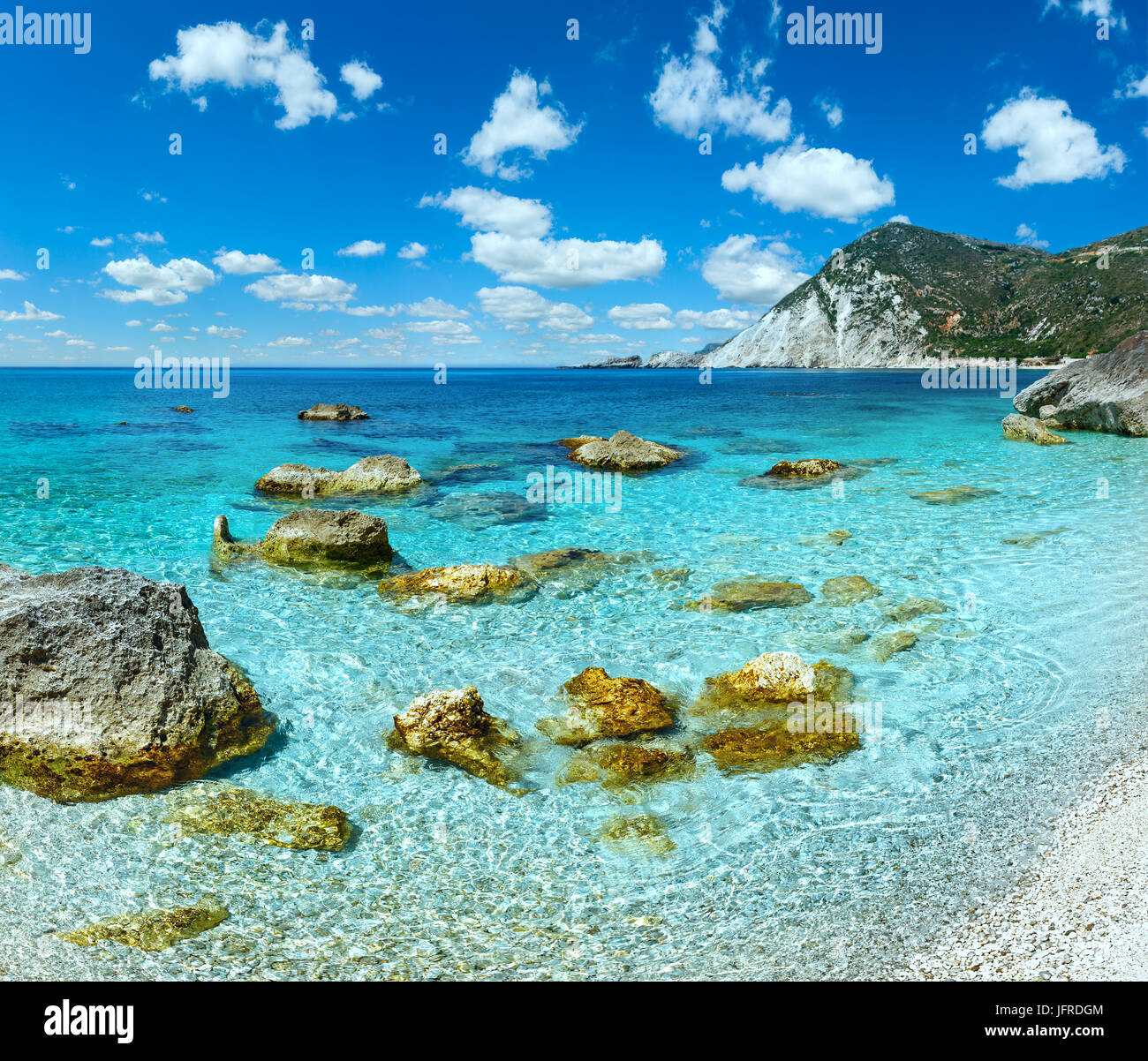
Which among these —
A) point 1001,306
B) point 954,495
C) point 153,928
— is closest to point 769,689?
point 153,928

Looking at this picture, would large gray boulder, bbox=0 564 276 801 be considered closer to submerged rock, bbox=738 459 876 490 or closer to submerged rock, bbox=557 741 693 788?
submerged rock, bbox=557 741 693 788

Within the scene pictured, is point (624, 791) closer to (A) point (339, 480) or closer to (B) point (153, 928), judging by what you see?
(B) point (153, 928)

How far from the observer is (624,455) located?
2977cm

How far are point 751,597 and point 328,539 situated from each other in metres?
9.51

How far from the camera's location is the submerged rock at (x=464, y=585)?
13438 millimetres

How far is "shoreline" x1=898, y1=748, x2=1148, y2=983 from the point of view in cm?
478

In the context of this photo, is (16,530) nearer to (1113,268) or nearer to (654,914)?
(654,914)

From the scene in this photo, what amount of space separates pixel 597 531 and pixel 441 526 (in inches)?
184

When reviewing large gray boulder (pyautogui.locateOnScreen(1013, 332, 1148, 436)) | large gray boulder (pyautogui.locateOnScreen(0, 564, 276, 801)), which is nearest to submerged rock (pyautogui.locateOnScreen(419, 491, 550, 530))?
large gray boulder (pyautogui.locateOnScreen(0, 564, 276, 801))

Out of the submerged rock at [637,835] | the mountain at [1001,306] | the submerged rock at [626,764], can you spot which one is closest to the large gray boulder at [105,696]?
the submerged rock at [626,764]

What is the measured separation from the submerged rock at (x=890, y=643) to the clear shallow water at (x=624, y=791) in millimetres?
218

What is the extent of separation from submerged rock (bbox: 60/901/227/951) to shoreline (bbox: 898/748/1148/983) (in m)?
5.58
